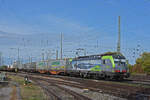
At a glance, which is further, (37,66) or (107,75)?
(37,66)

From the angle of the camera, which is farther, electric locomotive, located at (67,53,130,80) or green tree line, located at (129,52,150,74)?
green tree line, located at (129,52,150,74)

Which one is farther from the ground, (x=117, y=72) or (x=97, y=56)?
(x=97, y=56)

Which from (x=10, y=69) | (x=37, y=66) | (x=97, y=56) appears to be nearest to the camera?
(x=97, y=56)

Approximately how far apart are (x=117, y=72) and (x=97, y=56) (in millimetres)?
5178

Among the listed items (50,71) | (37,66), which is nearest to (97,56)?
(50,71)

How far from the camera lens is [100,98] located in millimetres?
14242

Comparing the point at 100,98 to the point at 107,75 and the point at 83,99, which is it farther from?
the point at 107,75

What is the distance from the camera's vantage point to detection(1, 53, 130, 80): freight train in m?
26.7

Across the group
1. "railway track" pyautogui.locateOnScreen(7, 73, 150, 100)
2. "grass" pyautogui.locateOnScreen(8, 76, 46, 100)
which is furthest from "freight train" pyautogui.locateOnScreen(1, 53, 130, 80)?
"grass" pyautogui.locateOnScreen(8, 76, 46, 100)

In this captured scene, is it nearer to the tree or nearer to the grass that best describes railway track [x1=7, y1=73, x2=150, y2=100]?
the grass

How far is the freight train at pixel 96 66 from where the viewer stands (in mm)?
26672

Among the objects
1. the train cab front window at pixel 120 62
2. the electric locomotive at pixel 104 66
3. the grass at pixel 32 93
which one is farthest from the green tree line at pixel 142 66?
the grass at pixel 32 93

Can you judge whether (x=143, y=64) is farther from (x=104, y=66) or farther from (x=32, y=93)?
(x=32, y=93)

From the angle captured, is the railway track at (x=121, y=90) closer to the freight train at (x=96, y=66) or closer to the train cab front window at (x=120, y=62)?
the freight train at (x=96, y=66)
